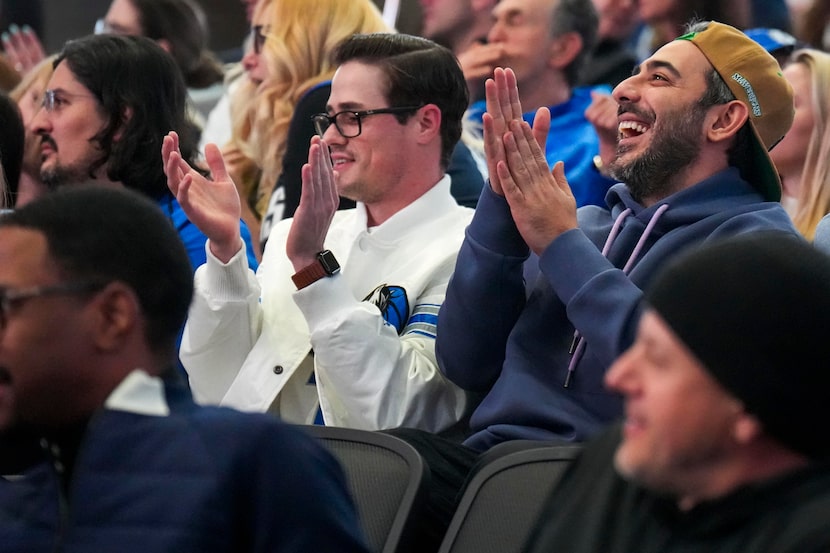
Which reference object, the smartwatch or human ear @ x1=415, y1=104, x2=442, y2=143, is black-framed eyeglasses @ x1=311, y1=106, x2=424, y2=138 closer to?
human ear @ x1=415, y1=104, x2=442, y2=143

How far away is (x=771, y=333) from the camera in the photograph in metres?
1.39

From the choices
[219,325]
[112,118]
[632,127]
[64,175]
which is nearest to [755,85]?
[632,127]

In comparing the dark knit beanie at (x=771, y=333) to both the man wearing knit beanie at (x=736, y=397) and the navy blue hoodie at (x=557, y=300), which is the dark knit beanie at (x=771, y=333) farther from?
the navy blue hoodie at (x=557, y=300)

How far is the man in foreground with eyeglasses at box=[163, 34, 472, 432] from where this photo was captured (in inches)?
110

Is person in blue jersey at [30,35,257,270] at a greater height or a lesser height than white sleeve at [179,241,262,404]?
greater

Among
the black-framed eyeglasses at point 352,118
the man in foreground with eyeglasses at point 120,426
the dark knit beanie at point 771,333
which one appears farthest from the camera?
the black-framed eyeglasses at point 352,118

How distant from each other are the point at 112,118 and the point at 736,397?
8.34 ft

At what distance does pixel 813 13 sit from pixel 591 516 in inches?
137

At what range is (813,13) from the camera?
4656 mm

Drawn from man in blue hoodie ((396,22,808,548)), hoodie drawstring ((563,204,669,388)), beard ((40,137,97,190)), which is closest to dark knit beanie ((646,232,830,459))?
man in blue hoodie ((396,22,808,548))

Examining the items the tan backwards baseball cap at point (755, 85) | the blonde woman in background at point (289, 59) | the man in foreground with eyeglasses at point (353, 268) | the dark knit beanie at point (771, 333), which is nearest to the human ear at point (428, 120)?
the man in foreground with eyeglasses at point (353, 268)

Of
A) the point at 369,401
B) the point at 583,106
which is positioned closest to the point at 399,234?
the point at 369,401

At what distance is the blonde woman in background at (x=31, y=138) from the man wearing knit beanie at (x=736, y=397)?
8.21ft

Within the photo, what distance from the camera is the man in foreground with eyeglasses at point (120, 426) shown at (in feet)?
5.13
